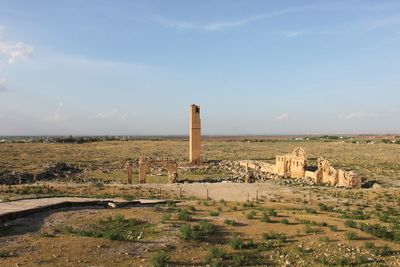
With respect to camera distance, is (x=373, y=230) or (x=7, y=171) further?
(x=7, y=171)

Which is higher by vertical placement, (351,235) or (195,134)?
(195,134)

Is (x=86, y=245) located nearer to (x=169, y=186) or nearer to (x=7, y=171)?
(x=169, y=186)

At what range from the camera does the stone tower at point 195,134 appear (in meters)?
53.0

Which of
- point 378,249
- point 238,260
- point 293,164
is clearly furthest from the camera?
point 293,164

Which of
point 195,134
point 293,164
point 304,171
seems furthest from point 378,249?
point 195,134

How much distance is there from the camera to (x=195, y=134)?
53.1 meters

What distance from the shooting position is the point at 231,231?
16.0 metres

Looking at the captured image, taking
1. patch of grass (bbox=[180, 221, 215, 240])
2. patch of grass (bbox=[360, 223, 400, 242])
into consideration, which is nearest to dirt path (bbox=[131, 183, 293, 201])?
patch of grass (bbox=[360, 223, 400, 242])

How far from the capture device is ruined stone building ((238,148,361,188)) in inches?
1326

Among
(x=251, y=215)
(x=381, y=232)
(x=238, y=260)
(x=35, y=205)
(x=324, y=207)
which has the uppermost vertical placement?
(x=35, y=205)

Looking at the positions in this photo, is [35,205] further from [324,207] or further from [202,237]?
[324,207]

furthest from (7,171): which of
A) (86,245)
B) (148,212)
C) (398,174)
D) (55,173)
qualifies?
(398,174)

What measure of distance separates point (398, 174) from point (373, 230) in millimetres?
29215

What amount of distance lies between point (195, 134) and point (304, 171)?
16693 millimetres
